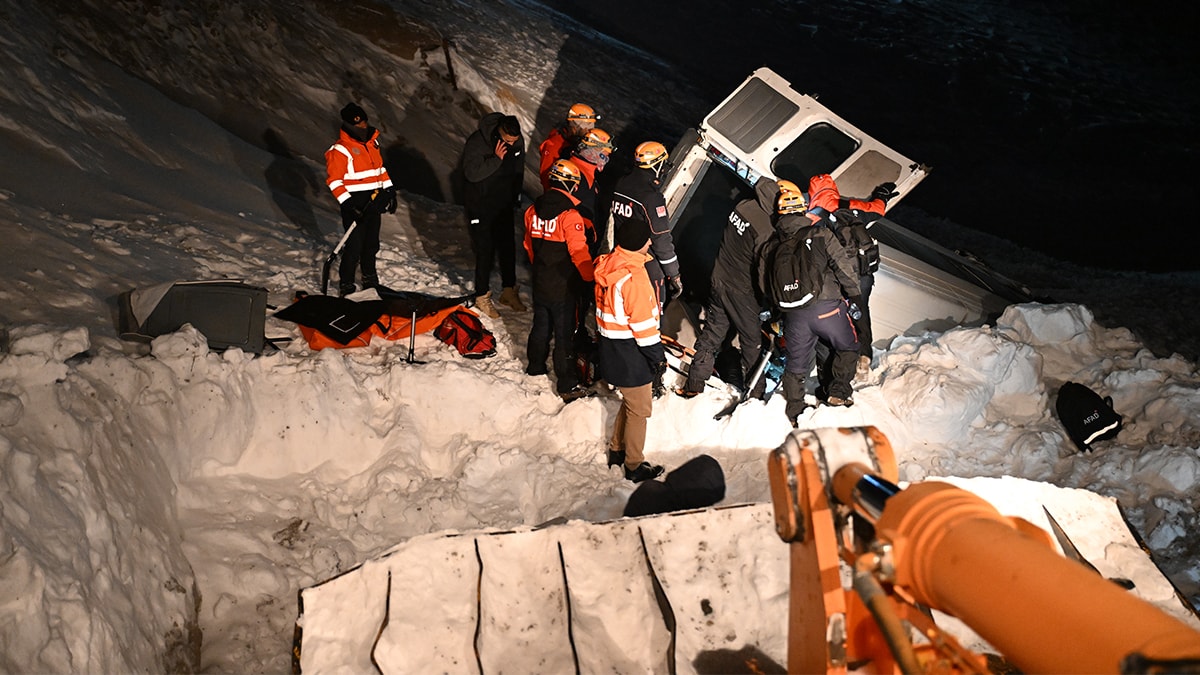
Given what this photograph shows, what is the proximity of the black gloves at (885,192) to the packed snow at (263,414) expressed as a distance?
1294mm

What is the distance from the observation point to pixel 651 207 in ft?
21.9

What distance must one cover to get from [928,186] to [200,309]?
13.1m

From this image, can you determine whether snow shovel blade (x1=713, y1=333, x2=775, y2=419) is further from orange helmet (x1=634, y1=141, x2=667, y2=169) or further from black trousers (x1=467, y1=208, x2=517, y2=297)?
black trousers (x1=467, y1=208, x2=517, y2=297)

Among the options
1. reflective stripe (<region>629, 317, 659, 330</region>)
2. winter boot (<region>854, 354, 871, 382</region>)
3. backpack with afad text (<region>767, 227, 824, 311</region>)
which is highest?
backpack with afad text (<region>767, 227, 824, 311</region>)

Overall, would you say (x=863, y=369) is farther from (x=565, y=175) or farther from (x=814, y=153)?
(x=565, y=175)

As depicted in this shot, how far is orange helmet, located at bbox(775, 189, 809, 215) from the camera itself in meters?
6.18

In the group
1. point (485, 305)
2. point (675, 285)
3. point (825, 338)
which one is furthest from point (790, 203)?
point (485, 305)

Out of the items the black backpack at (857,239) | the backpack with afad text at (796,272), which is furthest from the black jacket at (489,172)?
the black backpack at (857,239)

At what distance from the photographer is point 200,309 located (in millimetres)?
6160

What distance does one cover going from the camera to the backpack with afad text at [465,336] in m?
7.22

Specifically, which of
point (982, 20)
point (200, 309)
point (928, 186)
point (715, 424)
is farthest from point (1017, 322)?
point (982, 20)

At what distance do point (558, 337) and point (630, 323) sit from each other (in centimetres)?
131

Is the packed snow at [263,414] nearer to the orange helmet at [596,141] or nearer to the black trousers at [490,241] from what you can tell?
the black trousers at [490,241]

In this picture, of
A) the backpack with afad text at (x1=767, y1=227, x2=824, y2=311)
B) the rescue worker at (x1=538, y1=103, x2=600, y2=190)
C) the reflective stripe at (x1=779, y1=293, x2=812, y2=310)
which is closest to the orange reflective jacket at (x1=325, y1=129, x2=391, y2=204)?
the rescue worker at (x1=538, y1=103, x2=600, y2=190)
